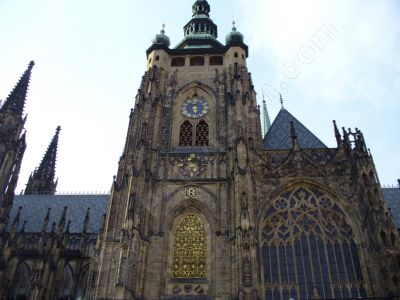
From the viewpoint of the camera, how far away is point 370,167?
20.7 metres

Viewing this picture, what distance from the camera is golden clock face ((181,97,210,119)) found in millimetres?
26422

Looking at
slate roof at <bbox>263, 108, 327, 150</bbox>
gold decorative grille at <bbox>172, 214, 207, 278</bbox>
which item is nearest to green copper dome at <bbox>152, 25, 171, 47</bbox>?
slate roof at <bbox>263, 108, 327, 150</bbox>

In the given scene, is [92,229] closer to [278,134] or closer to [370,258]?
[278,134]

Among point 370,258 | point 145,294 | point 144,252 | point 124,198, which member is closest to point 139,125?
point 124,198

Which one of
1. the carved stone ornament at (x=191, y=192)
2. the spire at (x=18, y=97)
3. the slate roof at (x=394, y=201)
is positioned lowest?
the carved stone ornament at (x=191, y=192)

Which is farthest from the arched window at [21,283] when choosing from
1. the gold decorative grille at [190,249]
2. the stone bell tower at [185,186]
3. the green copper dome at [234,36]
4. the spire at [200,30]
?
the green copper dome at [234,36]

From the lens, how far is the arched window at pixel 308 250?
18.6 metres

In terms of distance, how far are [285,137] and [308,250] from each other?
8.11 meters

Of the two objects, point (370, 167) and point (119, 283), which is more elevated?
point (370, 167)

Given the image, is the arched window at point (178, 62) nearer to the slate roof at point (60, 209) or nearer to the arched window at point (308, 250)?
the arched window at point (308, 250)

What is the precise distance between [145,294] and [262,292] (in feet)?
16.9

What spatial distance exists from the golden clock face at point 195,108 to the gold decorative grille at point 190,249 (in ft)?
23.5

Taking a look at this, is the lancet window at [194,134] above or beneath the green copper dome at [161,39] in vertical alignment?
beneath

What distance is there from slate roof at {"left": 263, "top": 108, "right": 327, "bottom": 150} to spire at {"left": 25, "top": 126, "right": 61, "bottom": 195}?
2870 centimetres
